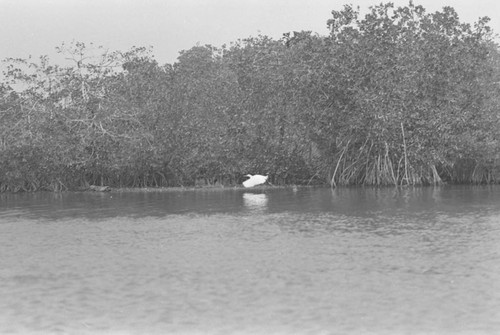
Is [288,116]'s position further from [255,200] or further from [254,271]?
[254,271]

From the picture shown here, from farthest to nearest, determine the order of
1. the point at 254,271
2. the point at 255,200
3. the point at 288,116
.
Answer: the point at 288,116
the point at 255,200
the point at 254,271

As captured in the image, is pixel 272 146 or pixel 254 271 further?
pixel 272 146

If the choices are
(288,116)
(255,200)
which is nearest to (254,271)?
(255,200)

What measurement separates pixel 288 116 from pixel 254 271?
25498 mm

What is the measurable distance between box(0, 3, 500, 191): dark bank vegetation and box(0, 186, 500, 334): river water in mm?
12509

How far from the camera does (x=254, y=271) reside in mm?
11172

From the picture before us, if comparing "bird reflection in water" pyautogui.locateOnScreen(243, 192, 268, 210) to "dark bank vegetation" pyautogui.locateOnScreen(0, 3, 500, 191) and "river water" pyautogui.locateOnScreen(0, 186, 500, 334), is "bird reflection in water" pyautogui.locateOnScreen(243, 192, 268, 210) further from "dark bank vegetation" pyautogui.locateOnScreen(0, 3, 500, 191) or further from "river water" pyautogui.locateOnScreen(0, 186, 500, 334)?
"dark bank vegetation" pyautogui.locateOnScreen(0, 3, 500, 191)

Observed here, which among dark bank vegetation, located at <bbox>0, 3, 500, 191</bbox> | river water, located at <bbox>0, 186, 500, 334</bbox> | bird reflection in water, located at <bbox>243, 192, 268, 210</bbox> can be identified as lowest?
river water, located at <bbox>0, 186, 500, 334</bbox>

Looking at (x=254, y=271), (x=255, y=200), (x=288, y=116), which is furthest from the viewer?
(x=288, y=116)

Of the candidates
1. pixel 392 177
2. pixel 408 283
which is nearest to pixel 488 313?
pixel 408 283

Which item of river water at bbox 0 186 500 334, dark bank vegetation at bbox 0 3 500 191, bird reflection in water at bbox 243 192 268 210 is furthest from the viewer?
dark bank vegetation at bbox 0 3 500 191

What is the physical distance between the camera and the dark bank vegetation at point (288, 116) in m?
33.2

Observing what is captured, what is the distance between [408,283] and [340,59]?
80.4 ft

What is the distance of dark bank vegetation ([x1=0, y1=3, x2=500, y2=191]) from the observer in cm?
3319
